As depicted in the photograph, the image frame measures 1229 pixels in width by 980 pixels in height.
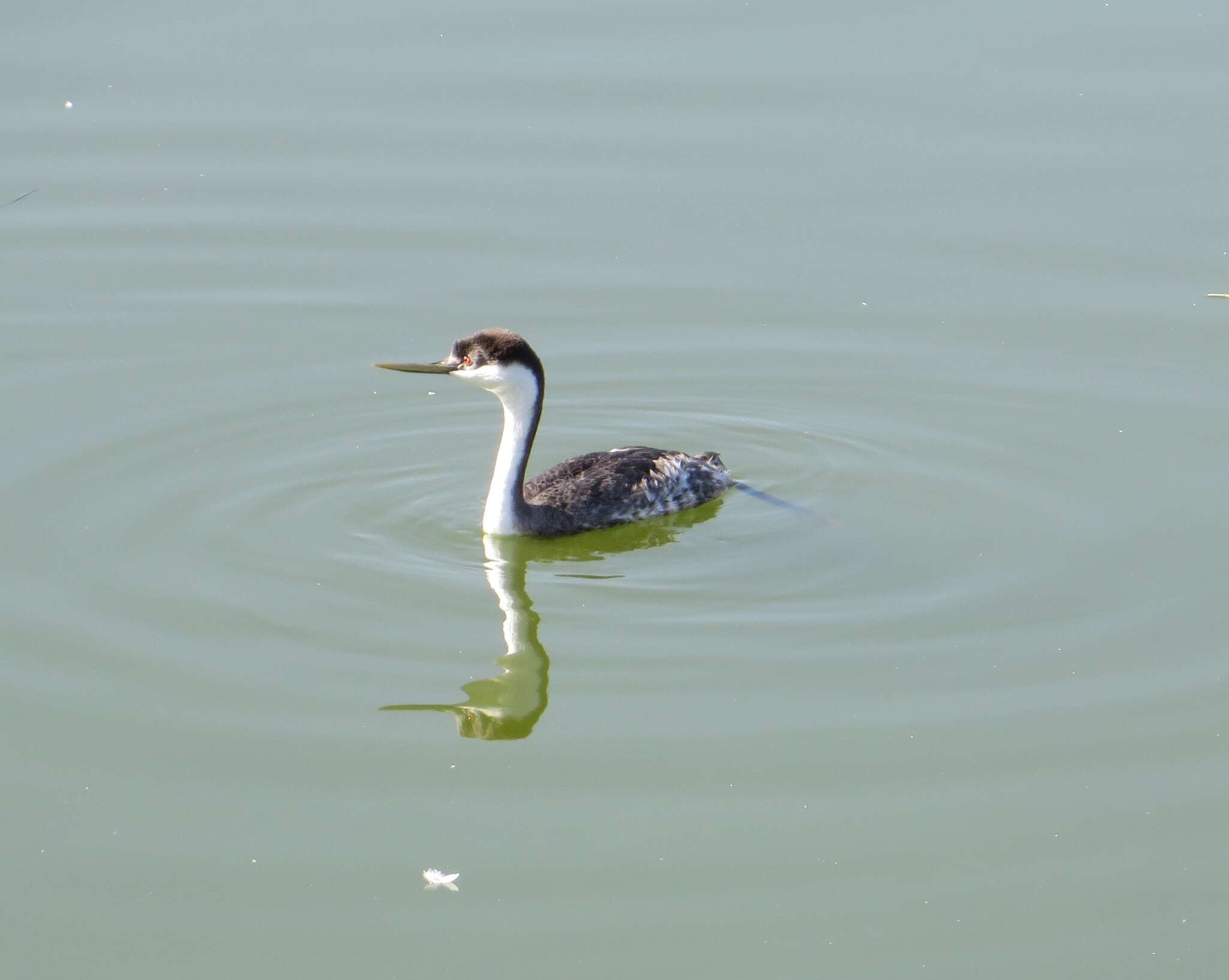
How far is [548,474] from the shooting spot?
11.1 meters

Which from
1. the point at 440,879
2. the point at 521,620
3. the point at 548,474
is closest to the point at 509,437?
the point at 548,474

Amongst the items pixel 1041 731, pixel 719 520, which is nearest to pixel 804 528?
pixel 719 520

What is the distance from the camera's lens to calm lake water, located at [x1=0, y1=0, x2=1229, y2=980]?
23.8ft

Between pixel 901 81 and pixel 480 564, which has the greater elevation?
pixel 901 81

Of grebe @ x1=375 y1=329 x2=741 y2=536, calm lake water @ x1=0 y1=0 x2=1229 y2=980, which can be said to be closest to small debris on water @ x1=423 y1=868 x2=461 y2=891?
calm lake water @ x1=0 y1=0 x2=1229 y2=980

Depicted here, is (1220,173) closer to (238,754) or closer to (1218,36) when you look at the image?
(1218,36)

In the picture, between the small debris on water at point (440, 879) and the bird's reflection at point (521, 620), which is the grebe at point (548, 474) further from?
the small debris on water at point (440, 879)

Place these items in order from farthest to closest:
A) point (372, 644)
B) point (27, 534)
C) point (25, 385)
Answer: point (25, 385), point (27, 534), point (372, 644)

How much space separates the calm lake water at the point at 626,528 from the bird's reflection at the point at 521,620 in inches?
1.3

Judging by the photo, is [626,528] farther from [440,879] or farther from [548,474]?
[440,879]

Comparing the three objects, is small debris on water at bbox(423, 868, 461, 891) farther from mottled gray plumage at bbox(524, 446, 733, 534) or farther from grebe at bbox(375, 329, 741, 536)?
mottled gray plumage at bbox(524, 446, 733, 534)

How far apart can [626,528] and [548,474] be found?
55 centimetres

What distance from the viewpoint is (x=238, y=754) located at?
8.09 meters

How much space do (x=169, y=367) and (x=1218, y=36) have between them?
28.6 feet
